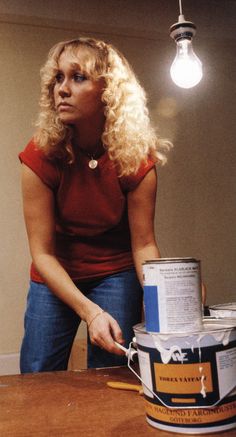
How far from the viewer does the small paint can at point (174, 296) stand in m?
0.66

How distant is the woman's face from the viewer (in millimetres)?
1341

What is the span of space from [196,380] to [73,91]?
0.94 metres

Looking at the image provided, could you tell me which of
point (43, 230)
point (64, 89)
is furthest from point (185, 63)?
point (43, 230)

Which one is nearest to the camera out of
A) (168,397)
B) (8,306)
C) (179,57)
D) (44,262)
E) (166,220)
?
(168,397)

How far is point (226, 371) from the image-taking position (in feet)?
2.12

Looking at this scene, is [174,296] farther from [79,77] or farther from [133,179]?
[79,77]

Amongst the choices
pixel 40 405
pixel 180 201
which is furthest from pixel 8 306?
pixel 40 405

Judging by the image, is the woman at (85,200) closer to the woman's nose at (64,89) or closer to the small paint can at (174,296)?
the woman's nose at (64,89)

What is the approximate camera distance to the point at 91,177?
1.37 m

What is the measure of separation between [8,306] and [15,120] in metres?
1.06

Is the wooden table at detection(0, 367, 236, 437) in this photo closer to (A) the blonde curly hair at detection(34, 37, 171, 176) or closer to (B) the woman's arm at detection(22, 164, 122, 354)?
(B) the woman's arm at detection(22, 164, 122, 354)

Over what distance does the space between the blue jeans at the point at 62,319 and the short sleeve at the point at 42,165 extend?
31 cm

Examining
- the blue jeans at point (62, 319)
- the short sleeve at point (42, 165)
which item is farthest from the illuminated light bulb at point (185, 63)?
the blue jeans at point (62, 319)

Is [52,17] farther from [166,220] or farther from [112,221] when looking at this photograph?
[112,221]
